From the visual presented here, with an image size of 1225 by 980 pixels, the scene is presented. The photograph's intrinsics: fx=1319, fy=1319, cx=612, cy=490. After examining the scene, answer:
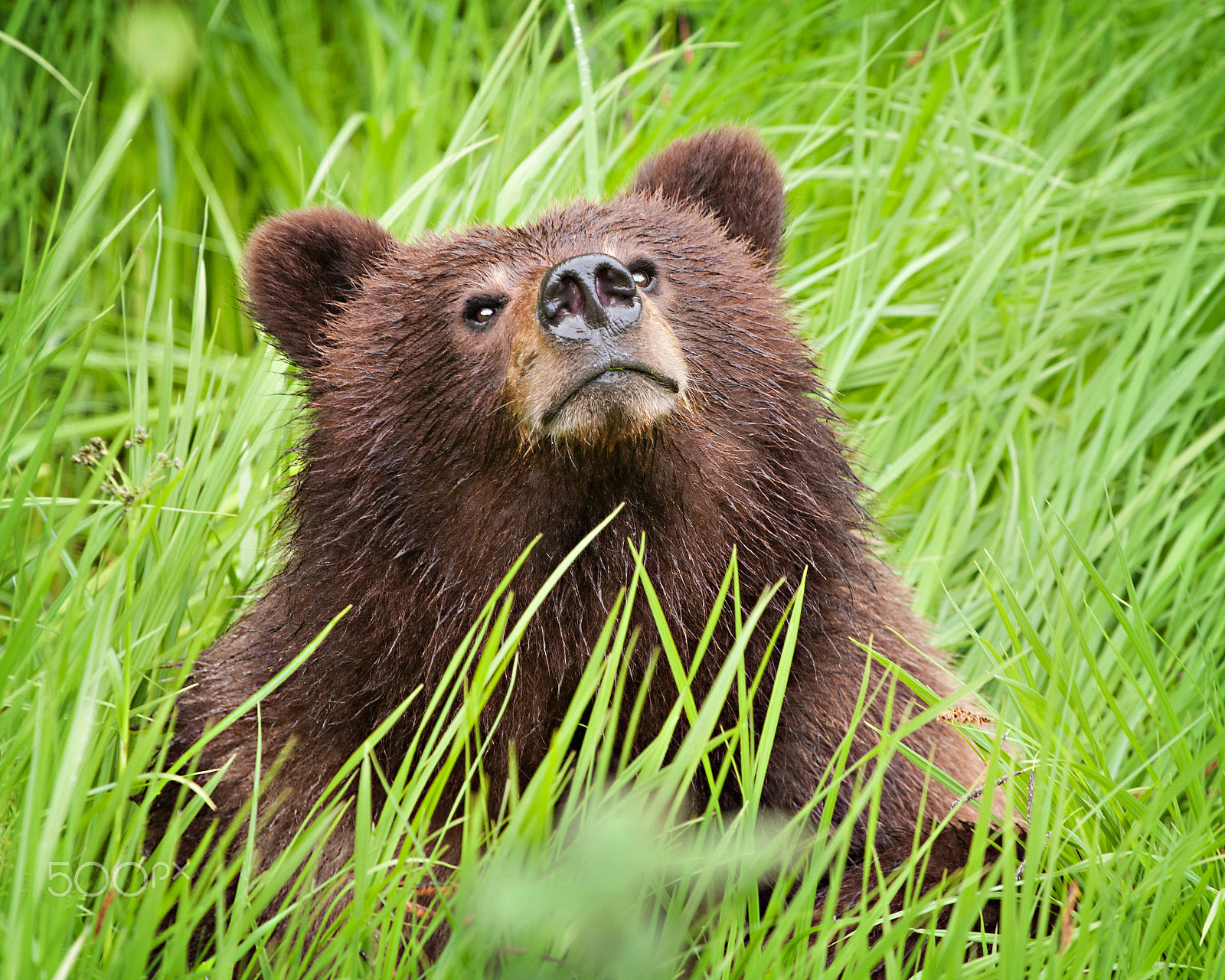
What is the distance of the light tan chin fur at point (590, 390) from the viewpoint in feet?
8.55

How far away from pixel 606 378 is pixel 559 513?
34 cm

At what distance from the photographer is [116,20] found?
5141 millimetres

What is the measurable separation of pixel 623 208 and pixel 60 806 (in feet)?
6.28

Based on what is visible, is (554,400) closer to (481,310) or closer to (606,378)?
(606,378)

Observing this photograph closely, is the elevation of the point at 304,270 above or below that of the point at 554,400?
above

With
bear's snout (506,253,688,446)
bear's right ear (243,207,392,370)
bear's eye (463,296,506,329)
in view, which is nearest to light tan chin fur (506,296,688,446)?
bear's snout (506,253,688,446)

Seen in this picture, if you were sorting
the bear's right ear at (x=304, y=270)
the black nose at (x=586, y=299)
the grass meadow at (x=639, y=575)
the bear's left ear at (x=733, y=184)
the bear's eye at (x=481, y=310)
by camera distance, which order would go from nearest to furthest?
the grass meadow at (x=639, y=575) < the black nose at (x=586, y=299) < the bear's eye at (x=481, y=310) < the bear's right ear at (x=304, y=270) < the bear's left ear at (x=733, y=184)

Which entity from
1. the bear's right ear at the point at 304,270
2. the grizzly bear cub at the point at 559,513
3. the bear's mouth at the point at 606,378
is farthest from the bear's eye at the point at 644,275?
the bear's right ear at the point at 304,270

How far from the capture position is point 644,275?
3021mm

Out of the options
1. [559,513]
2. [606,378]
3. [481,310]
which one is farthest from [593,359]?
[481,310]

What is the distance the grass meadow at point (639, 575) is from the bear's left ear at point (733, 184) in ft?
0.83

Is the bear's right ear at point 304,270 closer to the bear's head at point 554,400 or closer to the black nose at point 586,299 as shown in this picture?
the bear's head at point 554,400

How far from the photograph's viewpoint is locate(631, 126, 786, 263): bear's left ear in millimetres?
3459

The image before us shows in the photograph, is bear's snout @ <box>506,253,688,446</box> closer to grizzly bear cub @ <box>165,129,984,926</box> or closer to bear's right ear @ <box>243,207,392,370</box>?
grizzly bear cub @ <box>165,129,984,926</box>
